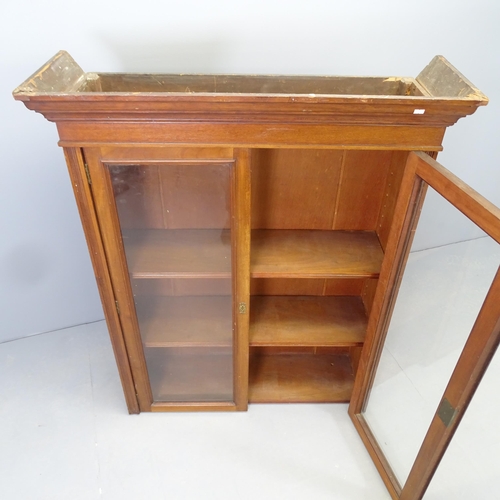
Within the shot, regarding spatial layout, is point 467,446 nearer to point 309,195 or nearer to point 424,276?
point 424,276

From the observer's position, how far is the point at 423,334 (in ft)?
4.49

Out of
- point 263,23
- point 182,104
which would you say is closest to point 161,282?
point 182,104

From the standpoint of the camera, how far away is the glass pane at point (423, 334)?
3.77ft

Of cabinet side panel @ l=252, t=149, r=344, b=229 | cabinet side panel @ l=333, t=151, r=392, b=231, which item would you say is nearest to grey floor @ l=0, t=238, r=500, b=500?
cabinet side panel @ l=333, t=151, r=392, b=231

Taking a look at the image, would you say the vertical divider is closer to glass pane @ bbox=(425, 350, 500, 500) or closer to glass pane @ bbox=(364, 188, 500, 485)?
glass pane @ bbox=(364, 188, 500, 485)

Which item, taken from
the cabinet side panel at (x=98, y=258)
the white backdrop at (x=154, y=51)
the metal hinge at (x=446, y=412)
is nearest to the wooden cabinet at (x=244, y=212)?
the cabinet side panel at (x=98, y=258)

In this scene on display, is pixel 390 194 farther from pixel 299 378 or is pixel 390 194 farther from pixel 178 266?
pixel 299 378

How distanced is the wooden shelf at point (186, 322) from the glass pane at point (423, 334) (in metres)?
0.56

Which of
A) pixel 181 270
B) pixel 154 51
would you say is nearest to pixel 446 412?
pixel 181 270

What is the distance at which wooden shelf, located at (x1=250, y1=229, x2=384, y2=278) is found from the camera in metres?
1.32

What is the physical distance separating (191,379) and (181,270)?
553 mm

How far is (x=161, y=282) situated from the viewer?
1439mm

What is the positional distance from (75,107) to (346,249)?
89cm

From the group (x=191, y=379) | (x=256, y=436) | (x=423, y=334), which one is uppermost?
(x=423, y=334)
